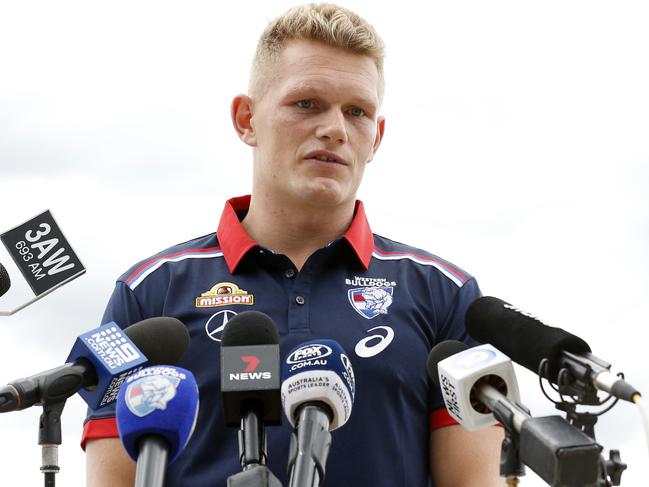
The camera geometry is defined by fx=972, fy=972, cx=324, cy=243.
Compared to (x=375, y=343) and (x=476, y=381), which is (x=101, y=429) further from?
(x=476, y=381)

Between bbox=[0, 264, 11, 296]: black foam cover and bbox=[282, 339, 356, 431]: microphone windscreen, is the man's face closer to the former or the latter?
bbox=[0, 264, 11, 296]: black foam cover

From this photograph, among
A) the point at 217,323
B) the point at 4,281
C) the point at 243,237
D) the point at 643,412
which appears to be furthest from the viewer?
the point at 243,237

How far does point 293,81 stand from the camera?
15.5 ft

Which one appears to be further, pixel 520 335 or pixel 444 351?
pixel 444 351

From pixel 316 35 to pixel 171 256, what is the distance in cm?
132

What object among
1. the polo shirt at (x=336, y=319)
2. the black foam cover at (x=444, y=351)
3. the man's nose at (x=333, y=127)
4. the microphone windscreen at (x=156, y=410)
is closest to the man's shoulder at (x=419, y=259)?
the polo shirt at (x=336, y=319)

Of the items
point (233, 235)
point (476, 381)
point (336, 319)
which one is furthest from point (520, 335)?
point (233, 235)

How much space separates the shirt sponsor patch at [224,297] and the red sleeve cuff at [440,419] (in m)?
0.99

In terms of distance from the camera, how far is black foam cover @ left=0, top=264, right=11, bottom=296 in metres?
4.18

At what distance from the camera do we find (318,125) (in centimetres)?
458

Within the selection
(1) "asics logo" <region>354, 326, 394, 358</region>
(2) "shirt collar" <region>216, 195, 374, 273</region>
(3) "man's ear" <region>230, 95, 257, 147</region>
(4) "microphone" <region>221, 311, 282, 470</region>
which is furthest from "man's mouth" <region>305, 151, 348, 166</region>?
(4) "microphone" <region>221, 311, 282, 470</region>

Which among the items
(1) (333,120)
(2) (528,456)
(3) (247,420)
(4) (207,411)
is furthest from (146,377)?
(1) (333,120)

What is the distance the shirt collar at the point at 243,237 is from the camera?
15.6ft

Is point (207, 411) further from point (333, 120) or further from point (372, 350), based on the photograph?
point (333, 120)
